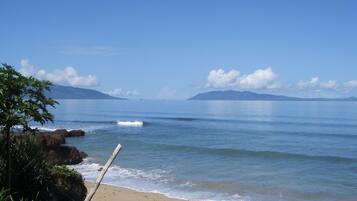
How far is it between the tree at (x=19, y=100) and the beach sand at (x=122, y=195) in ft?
19.9

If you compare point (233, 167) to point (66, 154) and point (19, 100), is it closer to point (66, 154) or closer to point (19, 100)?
point (66, 154)

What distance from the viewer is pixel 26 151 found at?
1035cm

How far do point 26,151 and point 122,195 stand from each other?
6.07 metres

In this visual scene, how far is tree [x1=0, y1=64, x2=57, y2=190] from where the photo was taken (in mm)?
8984

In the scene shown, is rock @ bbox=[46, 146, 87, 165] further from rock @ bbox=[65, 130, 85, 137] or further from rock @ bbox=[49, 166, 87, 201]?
rock @ bbox=[65, 130, 85, 137]

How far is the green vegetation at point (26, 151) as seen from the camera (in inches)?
357

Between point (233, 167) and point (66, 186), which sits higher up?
point (66, 186)

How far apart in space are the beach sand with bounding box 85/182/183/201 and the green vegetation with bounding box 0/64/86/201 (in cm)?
310

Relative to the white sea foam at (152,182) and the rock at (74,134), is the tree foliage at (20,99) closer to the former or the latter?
the white sea foam at (152,182)

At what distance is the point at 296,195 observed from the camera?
17.8 m

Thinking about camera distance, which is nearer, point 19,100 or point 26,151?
point 19,100

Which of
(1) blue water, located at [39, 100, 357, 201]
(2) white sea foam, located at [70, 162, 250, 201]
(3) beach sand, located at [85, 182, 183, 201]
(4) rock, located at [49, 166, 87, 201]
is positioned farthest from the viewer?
(1) blue water, located at [39, 100, 357, 201]

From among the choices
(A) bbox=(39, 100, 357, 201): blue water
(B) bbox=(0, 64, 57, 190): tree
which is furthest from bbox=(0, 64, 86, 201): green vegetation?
(A) bbox=(39, 100, 357, 201): blue water

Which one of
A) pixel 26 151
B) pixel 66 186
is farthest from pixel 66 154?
pixel 26 151
